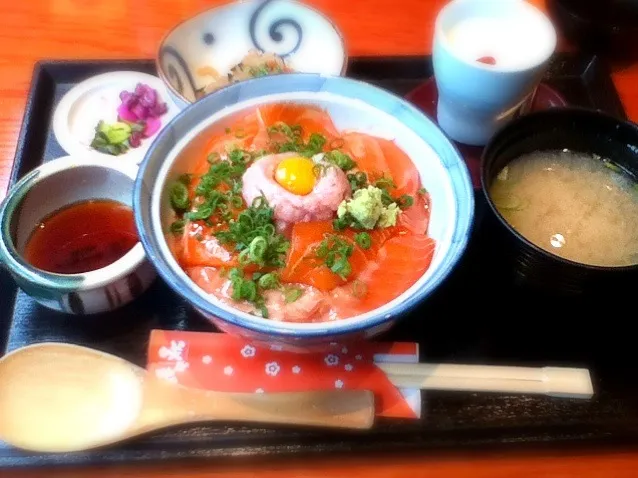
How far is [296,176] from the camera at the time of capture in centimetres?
136

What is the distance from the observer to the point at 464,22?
180cm

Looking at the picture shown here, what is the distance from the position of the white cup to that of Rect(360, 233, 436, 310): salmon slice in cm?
52

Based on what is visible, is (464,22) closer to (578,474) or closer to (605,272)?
(605,272)

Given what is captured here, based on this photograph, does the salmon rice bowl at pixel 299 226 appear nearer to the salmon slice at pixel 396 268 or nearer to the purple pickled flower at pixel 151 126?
the salmon slice at pixel 396 268

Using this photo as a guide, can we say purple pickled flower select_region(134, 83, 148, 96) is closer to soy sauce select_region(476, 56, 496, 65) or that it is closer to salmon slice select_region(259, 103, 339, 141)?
salmon slice select_region(259, 103, 339, 141)

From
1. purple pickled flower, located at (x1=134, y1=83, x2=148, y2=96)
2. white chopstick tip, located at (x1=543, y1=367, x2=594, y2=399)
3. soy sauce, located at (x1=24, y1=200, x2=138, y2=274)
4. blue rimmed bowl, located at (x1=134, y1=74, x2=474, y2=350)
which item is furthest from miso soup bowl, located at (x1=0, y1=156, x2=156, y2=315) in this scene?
white chopstick tip, located at (x1=543, y1=367, x2=594, y2=399)

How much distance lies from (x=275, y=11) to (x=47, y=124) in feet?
2.55

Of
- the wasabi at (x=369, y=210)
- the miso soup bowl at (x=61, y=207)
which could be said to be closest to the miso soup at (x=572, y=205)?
the wasabi at (x=369, y=210)

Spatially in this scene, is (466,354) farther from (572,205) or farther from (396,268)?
(572,205)

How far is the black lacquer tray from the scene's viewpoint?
1.26 m

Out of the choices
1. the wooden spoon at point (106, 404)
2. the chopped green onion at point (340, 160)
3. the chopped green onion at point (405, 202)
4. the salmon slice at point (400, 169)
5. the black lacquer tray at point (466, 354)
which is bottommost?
the black lacquer tray at point (466, 354)

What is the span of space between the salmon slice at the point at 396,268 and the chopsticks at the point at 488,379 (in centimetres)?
16

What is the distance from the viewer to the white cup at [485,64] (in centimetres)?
164

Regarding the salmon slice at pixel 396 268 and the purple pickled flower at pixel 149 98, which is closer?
the salmon slice at pixel 396 268
